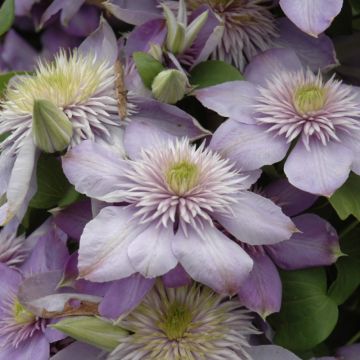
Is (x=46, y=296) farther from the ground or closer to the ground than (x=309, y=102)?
closer to the ground

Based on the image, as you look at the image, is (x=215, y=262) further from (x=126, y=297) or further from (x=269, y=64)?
(x=269, y=64)

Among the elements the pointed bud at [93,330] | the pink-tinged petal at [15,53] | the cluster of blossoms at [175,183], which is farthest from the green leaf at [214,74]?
the pink-tinged petal at [15,53]

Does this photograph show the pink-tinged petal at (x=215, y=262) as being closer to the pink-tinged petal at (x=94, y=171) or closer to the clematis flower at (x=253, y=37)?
the pink-tinged petal at (x=94, y=171)

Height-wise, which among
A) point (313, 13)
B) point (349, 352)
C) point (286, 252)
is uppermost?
point (313, 13)

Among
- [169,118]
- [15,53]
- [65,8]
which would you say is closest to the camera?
[169,118]

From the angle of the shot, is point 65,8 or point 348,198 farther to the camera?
point 65,8

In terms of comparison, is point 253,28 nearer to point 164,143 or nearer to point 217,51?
point 217,51

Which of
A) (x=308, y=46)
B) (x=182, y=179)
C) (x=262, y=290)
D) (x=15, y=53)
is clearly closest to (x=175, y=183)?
(x=182, y=179)

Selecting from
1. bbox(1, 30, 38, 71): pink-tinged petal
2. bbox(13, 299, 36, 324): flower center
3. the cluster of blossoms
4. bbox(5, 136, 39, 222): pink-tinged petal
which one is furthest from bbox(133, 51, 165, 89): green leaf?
bbox(1, 30, 38, 71): pink-tinged petal
